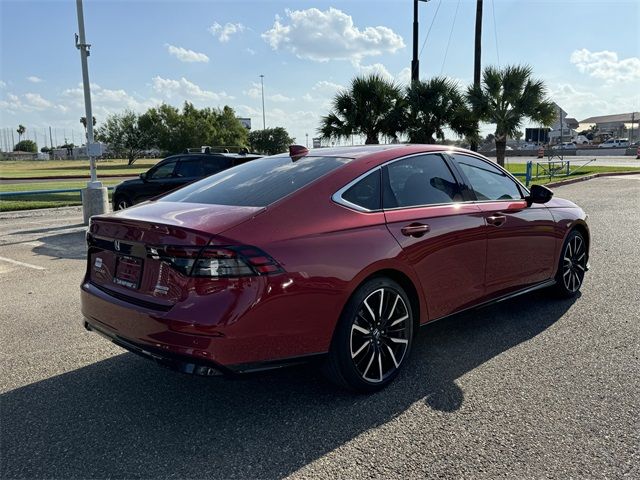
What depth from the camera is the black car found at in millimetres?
11438

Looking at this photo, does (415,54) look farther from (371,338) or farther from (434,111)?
(371,338)

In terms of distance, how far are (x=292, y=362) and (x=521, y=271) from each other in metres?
2.56

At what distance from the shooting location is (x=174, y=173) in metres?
12.2

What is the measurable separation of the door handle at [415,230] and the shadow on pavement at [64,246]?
6.19 metres

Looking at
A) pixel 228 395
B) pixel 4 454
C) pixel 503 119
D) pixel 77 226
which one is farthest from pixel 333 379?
pixel 503 119

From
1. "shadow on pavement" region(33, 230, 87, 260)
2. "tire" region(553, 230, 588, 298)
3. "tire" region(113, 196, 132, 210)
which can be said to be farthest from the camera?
"tire" region(113, 196, 132, 210)

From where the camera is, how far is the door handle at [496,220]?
4.26 meters

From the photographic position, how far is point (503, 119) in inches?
862

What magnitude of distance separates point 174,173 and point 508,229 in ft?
30.3

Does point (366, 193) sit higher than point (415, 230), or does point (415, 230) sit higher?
point (366, 193)

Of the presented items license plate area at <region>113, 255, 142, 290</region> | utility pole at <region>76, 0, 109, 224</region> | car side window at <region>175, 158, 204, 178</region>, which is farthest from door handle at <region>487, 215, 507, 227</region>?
utility pole at <region>76, 0, 109, 224</region>

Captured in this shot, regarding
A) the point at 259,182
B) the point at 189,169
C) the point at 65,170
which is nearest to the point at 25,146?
the point at 65,170

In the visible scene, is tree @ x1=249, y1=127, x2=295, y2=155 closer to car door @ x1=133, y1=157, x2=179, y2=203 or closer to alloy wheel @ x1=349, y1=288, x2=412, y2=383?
car door @ x1=133, y1=157, x2=179, y2=203

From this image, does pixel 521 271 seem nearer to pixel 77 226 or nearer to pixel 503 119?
pixel 77 226
